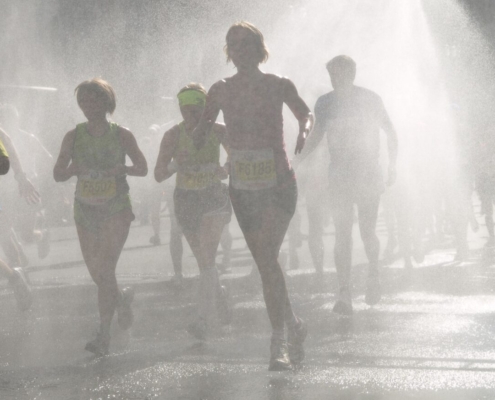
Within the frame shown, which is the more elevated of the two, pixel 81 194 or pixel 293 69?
pixel 293 69

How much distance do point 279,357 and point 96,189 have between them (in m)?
1.64

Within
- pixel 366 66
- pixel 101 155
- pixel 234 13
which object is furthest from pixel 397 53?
pixel 234 13

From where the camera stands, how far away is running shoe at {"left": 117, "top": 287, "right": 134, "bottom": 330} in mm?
6922

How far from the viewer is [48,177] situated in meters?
15.9

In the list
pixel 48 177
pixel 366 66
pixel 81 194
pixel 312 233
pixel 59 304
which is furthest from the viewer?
pixel 48 177

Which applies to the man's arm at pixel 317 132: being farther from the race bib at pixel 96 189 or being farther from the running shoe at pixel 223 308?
the race bib at pixel 96 189

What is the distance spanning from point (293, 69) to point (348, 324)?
13.0 meters

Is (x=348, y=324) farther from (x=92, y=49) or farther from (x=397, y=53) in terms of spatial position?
(x=92, y=49)

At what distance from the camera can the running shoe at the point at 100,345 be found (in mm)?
6238

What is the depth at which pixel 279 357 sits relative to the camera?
18.4ft

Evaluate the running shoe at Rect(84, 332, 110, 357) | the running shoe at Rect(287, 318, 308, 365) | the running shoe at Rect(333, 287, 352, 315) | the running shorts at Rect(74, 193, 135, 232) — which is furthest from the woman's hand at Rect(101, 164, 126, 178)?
the running shoe at Rect(333, 287, 352, 315)

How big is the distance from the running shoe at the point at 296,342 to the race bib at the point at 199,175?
1365 mm

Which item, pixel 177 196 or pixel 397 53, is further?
pixel 397 53

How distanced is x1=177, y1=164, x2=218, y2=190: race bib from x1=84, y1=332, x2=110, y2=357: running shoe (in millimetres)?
1191
